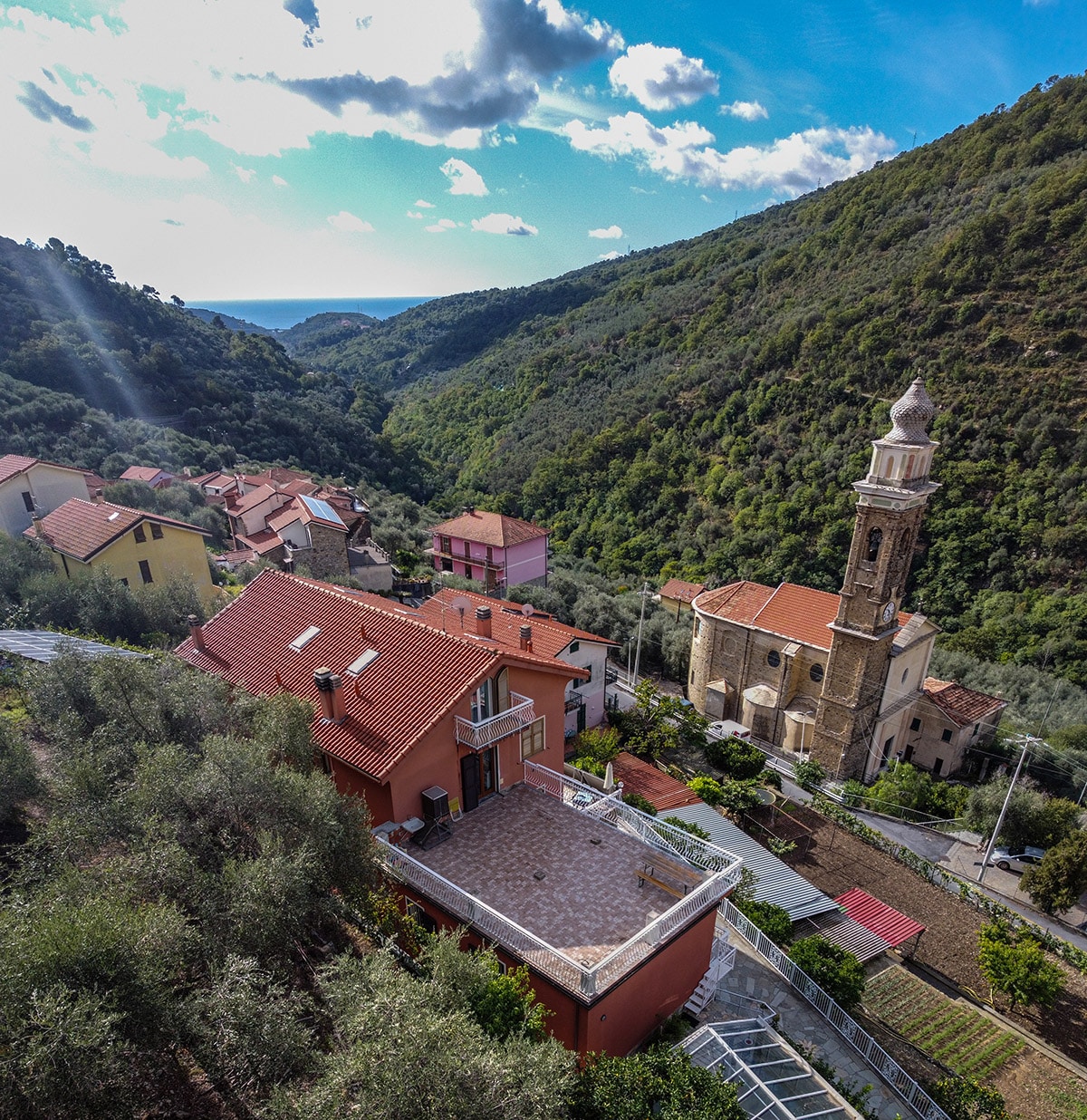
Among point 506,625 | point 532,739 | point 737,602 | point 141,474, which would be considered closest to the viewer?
point 532,739

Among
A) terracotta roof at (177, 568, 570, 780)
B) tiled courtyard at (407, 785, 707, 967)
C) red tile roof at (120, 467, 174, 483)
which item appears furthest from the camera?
red tile roof at (120, 467, 174, 483)

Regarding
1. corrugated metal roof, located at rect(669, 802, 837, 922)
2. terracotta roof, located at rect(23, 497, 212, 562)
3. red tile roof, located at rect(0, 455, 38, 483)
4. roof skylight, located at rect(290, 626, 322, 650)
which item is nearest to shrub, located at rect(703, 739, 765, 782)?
corrugated metal roof, located at rect(669, 802, 837, 922)

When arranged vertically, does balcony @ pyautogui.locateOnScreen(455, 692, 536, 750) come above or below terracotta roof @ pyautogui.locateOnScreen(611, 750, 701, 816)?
above

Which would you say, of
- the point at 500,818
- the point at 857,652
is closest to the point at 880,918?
the point at 500,818

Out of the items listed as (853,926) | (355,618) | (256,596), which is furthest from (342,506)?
(853,926)

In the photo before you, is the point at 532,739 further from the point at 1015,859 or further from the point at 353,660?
the point at 1015,859

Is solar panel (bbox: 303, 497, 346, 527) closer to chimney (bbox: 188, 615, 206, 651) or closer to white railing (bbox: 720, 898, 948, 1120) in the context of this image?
chimney (bbox: 188, 615, 206, 651)

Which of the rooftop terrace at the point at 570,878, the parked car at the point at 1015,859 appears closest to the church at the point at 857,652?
the parked car at the point at 1015,859

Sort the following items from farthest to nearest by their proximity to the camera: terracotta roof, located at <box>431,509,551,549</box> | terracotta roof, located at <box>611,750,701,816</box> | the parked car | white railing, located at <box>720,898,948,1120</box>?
terracotta roof, located at <box>431,509,551,549</box> < the parked car < terracotta roof, located at <box>611,750,701,816</box> < white railing, located at <box>720,898,948,1120</box>
